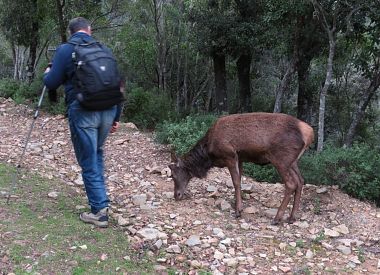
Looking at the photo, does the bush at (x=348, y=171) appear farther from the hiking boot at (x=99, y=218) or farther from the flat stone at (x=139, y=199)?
the hiking boot at (x=99, y=218)

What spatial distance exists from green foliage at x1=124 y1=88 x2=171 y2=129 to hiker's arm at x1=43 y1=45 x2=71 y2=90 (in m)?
7.31

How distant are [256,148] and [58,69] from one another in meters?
2.70

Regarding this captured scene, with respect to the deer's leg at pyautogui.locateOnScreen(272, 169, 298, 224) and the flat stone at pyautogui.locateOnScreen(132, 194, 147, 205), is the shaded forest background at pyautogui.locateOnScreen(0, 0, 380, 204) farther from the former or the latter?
the flat stone at pyautogui.locateOnScreen(132, 194, 147, 205)

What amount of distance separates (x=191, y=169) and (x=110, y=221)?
1558 mm

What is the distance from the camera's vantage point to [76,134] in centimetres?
546

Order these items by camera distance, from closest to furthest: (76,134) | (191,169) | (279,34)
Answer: (76,134), (191,169), (279,34)

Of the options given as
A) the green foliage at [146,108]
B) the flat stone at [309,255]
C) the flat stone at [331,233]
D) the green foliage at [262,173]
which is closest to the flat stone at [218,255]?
the flat stone at [309,255]

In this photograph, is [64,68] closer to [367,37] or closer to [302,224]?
[302,224]

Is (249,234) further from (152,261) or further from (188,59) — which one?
(188,59)

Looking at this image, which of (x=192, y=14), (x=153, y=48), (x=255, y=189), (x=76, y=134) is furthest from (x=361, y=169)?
(x=153, y=48)

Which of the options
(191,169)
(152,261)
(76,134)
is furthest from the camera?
(191,169)

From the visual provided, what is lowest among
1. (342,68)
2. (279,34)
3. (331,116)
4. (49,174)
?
(331,116)

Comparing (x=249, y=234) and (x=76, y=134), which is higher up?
(x=76, y=134)

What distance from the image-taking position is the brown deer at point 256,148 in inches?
244
